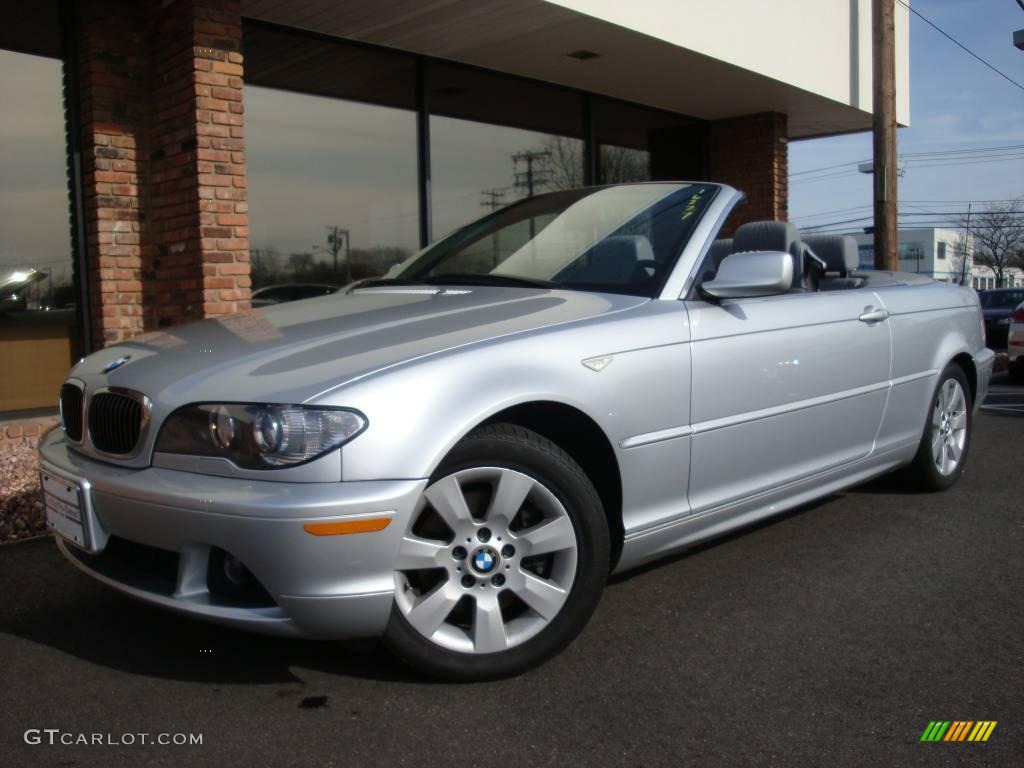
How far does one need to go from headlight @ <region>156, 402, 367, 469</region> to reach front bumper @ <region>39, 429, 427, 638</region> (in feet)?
0.21

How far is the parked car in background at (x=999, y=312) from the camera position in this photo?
1788 centimetres

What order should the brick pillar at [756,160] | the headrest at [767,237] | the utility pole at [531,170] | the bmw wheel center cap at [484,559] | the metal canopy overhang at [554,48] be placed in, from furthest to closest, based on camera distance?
the brick pillar at [756,160] → the utility pole at [531,170] → the metal canopy overhang at [554,48] → the headrest at [767,237] → the bmw wheel center cap at [484,559]

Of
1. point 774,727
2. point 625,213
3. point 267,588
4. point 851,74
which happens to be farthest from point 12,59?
point 851,74

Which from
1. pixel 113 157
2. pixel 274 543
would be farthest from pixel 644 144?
pixel 274 543

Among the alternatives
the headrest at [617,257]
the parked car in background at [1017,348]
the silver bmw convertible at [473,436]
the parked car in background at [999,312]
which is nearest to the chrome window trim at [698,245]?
the silver bmw convertible at [473,436]

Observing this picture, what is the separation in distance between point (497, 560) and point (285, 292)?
5196 mm

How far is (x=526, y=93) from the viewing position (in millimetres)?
9461

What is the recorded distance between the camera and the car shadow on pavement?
2.85m

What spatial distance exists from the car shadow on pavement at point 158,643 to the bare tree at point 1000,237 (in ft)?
238

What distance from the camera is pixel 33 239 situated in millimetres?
6465

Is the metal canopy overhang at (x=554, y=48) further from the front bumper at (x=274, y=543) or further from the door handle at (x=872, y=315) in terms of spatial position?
the front bumper at (x=274, y=543)

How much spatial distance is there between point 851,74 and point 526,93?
373 centimetres

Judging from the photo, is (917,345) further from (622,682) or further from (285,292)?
(285,292)
